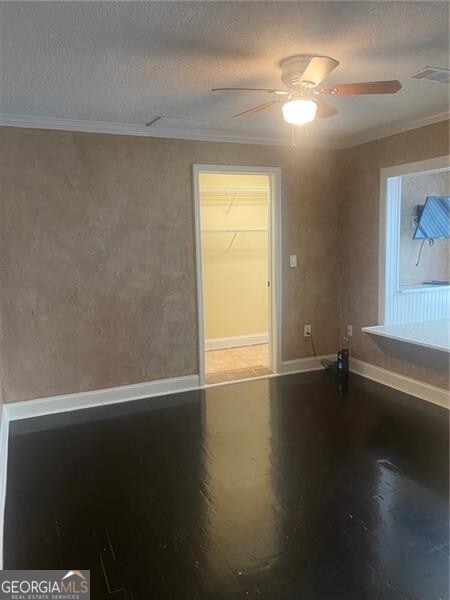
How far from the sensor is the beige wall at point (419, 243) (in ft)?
14.2

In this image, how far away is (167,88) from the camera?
2729mm

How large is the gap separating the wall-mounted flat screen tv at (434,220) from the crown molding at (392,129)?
839mm

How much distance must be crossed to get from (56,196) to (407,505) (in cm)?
334

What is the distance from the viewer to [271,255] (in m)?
4.52

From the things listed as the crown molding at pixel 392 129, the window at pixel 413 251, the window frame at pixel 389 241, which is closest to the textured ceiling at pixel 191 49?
the crown molding at pixel 392 129

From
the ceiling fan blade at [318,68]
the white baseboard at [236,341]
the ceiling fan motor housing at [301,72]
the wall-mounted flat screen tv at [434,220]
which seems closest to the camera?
the ceiling fan blade at [318,68]

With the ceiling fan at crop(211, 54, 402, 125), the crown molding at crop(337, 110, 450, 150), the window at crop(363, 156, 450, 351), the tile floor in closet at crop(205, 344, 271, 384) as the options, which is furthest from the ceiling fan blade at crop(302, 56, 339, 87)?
the tile floor in closet at crop(205, 344, 271, 384)

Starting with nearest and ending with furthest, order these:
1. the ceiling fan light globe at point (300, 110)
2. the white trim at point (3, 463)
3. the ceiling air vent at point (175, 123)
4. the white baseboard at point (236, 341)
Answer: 1. the white trim at point (3, 463)
2. the ceiling fan light globe at point (300, 110)
3. the ceiling air vent at point (175, 123)
4. the white baseboard at point (236, 341)

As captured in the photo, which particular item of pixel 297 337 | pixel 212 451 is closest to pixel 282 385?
pixel 297 337

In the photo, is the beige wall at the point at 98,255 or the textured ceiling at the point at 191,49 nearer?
the textured ceiling at the point at 191,49

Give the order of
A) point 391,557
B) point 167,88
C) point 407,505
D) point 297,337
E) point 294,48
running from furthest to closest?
point 297,337 < point 167,88 < point 407,505 < point 294,48 < point 391,557

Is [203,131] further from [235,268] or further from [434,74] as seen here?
[235,268]

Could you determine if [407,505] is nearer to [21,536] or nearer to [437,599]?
[437,599]

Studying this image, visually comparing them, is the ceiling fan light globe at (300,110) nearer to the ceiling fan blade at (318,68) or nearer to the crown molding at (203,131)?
the ceiling fan blade at (318,68)
